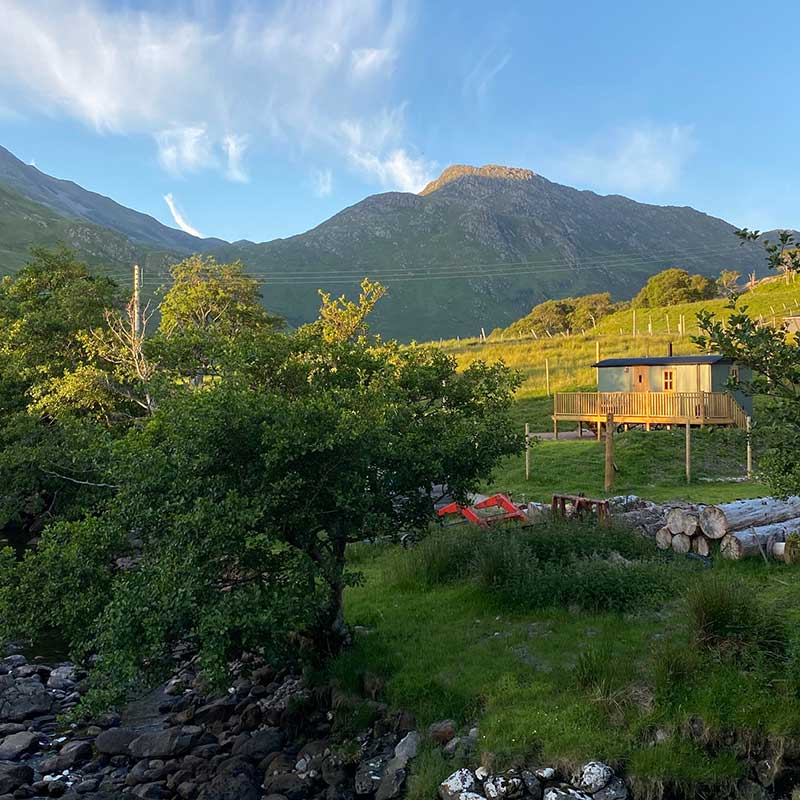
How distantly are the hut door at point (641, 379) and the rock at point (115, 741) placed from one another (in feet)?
96.9

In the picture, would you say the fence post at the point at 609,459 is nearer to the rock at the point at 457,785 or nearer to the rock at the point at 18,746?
the rock at the point at 457,785

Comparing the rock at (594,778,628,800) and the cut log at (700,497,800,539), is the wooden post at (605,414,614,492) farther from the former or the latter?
the rock at (594,778,628,800)

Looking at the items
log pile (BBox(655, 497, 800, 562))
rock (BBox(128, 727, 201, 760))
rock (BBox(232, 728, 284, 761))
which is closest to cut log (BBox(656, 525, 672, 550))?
log pile (BBox(655, 497, 800, 562))

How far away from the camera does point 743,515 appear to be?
14.3 metres

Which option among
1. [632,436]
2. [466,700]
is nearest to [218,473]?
[466,700]

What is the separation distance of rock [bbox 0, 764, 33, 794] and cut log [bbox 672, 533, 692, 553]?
12673 mm

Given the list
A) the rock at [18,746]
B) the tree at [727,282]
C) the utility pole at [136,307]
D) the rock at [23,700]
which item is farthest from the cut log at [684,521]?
the tree at [727,282]

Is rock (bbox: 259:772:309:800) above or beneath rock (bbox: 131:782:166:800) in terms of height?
above

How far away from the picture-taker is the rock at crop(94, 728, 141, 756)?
1054 cm

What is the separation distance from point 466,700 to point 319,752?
225 centimetres

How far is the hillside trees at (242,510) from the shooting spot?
871 cm

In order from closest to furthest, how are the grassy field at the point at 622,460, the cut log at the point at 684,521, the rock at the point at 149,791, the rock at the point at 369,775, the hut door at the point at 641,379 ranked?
the rock at the point at 369,775, the rock at the point at 149,791, the cut log at the point at 684,521, the grassy field at the point at 622,460, the hut door at the point at 641,379

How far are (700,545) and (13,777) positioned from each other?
43.2ft

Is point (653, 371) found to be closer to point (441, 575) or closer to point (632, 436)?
point (632, 436)
